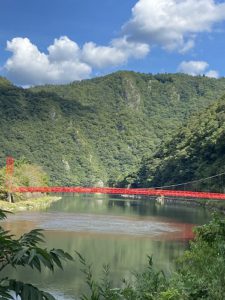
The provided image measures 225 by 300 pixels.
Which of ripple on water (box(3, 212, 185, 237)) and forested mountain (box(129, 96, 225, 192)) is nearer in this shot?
ripple on water (box(3, 212, 185, 237))

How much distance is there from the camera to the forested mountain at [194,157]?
255ft

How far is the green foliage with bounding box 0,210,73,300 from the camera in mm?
2618

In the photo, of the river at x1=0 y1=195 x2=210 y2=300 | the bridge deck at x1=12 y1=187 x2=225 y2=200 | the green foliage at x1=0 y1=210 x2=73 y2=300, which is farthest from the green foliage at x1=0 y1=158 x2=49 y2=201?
the green foliage at x1=0 y1=210 x2=73 y2=300

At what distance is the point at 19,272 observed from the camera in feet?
70.1

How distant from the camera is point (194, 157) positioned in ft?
289

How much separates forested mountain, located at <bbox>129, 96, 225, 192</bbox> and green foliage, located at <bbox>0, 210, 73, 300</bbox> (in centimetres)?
6742

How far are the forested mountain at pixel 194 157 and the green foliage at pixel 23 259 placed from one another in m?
67.4

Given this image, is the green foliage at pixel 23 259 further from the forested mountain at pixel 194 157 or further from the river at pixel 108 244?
the forested mountain at pixel 194 157

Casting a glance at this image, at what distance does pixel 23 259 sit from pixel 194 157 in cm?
8663

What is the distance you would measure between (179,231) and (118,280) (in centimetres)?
2119

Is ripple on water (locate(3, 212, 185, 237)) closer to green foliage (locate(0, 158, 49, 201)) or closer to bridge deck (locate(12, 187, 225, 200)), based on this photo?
bridge deck (locate(12, 187, 225, 200))

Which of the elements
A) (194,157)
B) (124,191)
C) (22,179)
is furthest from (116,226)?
(194,157)

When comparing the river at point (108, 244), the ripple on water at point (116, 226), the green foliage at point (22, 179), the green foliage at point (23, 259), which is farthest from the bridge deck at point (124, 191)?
the green foliage at point (23, 259)

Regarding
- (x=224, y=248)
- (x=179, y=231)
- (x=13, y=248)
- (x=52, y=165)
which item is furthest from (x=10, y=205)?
(x=52, y=165)
